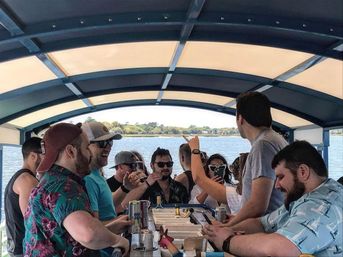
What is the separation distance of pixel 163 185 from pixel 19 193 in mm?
1720

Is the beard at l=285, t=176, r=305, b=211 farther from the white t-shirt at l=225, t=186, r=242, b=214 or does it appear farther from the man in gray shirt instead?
the white t-shirt at l=225, t=186, r=242, b=214

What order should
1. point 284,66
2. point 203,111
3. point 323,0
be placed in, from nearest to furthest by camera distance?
point 323,0 → point 284,66 → point 203,111

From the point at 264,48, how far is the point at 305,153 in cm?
254

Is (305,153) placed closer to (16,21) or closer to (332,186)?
(332,186)

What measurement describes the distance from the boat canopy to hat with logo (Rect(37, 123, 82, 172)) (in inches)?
55.8

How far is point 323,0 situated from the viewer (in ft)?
11.1

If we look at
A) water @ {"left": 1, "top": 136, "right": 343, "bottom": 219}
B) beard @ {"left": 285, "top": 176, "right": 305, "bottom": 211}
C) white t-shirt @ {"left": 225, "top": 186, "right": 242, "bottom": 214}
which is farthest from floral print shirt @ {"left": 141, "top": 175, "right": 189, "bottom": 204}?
beard @ {"left": 285, "top": 176, "right": 305, "bottom": 211}

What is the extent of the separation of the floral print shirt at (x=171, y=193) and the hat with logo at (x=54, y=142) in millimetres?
2502

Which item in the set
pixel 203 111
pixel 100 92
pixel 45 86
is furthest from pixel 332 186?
pixel 203 111

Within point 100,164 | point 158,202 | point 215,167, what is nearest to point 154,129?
point 215,167

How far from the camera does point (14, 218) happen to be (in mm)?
3916

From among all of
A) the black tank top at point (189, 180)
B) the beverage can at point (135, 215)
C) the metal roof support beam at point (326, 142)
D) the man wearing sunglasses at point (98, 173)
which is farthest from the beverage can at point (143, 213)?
the metal roof support beam at point (326, 142)

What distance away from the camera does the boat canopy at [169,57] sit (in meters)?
3.71

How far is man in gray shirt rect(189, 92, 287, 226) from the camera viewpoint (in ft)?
8.98
